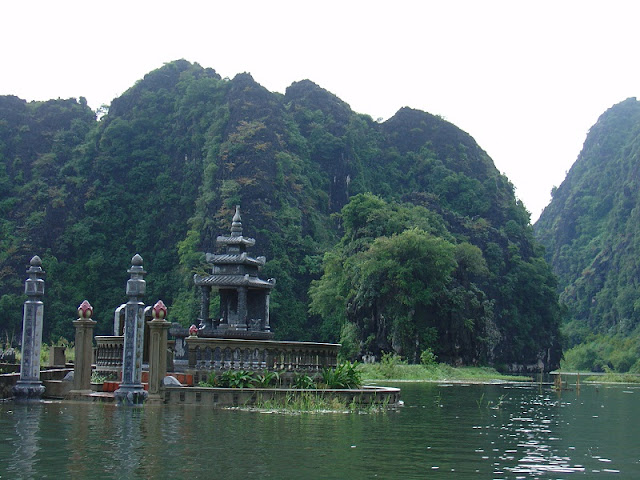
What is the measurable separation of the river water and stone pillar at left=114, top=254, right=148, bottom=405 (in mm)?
873

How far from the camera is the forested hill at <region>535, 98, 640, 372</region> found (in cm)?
11612

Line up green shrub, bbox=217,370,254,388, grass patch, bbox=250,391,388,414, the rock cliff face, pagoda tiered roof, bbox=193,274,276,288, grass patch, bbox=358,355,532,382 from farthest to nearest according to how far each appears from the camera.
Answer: the rock cliff face, grass patch, bbox=358,355,532,382, pagoda tiered roof, bbox=193,274,276,288, green shrub, bbox=217,370,254,388, grass patch, bbox=250,391,388,414

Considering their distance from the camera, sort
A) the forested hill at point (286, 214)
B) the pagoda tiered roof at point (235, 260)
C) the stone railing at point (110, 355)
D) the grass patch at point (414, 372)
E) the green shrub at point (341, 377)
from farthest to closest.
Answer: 1. the forested hill at point (286, 214)
2. the grass patch at point (414, 372)
3. the pagoda tiered roof at point (235, 260)
4. the stone railing at point (110, 355)
5. the green shrub at point (341, 377)

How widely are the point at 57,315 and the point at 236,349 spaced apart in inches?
2883

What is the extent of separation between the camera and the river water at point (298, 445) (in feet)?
33.7

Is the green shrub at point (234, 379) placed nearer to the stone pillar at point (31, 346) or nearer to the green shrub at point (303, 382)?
the green shrub at point (303, 382)

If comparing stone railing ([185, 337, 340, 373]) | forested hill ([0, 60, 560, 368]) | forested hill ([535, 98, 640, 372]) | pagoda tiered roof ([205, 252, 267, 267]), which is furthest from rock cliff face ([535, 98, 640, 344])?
stone railing ([185, 337, 340, 373])

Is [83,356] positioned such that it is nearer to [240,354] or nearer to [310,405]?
[240,354]

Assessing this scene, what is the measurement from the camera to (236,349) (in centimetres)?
2177

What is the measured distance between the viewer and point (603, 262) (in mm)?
150625

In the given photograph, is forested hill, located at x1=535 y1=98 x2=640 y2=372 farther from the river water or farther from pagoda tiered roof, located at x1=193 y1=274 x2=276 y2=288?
the river water

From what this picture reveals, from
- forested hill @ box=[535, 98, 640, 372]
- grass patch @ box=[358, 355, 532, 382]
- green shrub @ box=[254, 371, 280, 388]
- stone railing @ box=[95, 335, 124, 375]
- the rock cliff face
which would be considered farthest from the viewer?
the rock cliff face

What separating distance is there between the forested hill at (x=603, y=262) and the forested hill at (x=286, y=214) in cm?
1736

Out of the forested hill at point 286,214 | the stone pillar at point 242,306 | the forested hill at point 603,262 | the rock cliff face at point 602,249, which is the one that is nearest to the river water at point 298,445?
the stone pillar at point 242,306
